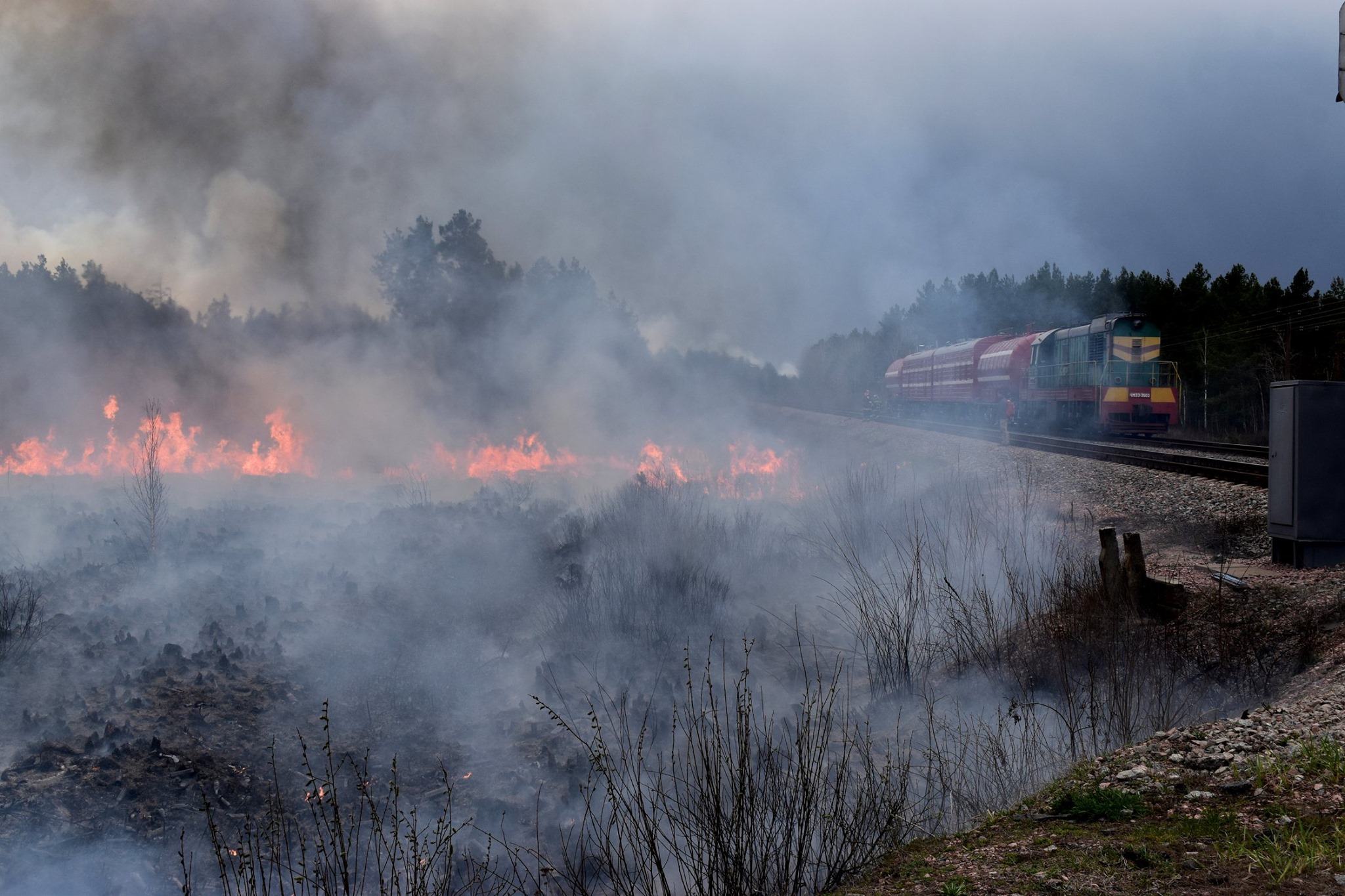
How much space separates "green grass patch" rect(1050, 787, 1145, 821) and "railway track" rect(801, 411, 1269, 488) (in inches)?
391

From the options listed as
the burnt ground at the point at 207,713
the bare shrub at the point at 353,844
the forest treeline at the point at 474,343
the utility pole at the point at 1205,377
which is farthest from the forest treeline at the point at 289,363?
the utility pole at the point at 1205,377

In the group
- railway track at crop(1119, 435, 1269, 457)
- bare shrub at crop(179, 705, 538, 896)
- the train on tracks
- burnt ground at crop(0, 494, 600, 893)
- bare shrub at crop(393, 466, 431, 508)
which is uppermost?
the train on tracks

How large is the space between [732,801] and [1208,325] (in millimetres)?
49367

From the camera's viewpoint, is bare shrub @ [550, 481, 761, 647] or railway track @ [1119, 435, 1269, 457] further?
railway track @ [1119, 435, 1269, 457]

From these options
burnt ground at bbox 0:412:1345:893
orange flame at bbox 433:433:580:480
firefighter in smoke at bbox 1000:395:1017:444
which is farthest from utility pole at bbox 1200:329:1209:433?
burnt ground at bbox 0:412:1345:893

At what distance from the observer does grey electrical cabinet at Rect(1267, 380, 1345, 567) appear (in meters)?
8.48

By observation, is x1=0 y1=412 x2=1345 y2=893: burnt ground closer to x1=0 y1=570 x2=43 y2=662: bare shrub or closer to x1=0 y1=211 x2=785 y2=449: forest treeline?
x1=0 y1=570 x2=43 y2=662: bare shrub

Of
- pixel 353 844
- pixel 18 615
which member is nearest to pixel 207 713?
pixel 353 844

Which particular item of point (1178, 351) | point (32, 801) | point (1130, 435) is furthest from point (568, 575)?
point (1178, 351)

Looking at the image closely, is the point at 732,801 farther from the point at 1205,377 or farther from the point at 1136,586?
the point at 1205,377

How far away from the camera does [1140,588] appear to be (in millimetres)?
7750

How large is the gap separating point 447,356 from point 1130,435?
2188cm

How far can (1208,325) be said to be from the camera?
4569 centimetres

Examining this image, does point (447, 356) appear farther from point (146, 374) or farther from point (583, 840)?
point (583, 840)
